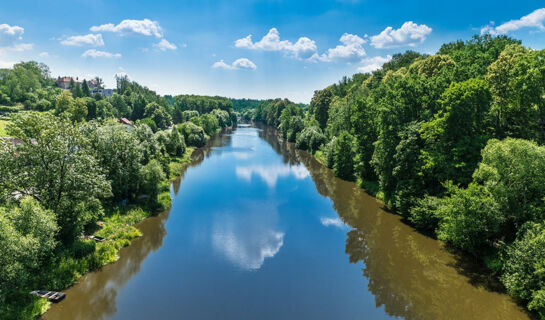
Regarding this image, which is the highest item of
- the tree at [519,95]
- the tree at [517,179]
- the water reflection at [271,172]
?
the tree at [519,95]

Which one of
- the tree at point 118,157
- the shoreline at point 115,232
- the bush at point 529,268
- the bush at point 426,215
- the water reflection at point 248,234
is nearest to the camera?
the bush at point 529,268

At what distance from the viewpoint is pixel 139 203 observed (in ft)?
94.6

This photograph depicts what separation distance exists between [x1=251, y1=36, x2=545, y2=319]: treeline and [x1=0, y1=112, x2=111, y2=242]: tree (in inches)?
1013

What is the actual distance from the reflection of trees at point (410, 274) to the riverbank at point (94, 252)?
18309 millimetres

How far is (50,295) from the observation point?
50.2 ft

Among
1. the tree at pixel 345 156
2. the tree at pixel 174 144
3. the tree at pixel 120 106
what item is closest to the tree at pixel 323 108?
the tree at pixel 345 156

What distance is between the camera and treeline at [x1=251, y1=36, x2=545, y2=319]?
667 inches

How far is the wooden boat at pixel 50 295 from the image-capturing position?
15048 millimetres

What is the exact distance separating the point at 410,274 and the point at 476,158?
11197mm

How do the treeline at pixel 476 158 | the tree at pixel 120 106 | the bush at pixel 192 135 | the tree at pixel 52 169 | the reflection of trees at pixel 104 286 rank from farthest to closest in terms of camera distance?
the tree at pixel 120 106
the bush at pixel 192 135
the tree at pixel 52 169
the treeline at pixel 476 158
the reflection of trees at pixel 104 286

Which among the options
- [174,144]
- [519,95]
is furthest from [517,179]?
[174,144]

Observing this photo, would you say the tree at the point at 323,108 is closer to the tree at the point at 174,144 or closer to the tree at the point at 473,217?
the tree at the point at 174,144

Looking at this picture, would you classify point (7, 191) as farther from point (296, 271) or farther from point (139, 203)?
point (296, 271)

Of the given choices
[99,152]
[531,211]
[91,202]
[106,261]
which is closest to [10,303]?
[106,261]
